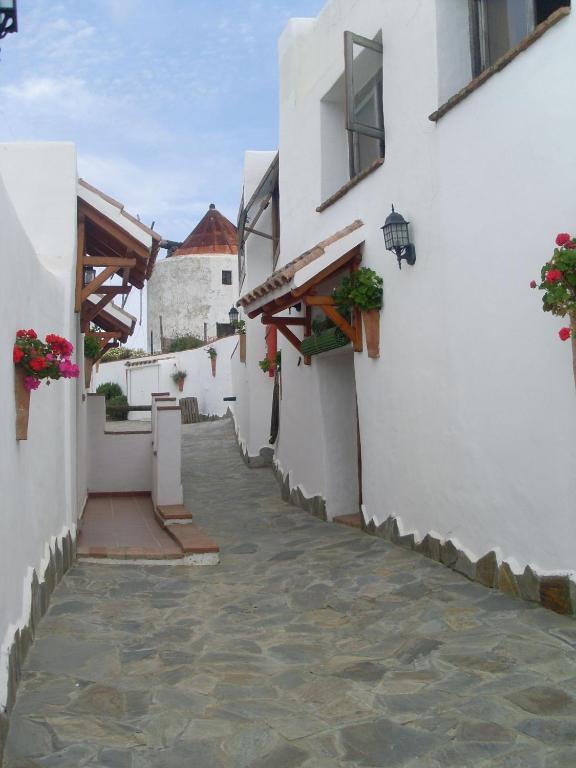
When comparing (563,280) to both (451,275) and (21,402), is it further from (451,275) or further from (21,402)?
(21,402)

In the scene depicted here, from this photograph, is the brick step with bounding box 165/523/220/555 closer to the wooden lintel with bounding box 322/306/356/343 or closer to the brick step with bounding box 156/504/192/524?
the brick step with bounding box 156/504/192/524

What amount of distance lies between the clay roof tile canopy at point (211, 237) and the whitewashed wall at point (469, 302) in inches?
1103

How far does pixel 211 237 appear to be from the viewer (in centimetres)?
3778

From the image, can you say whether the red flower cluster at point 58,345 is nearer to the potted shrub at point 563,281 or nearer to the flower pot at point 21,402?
the flower pot at point 21,402

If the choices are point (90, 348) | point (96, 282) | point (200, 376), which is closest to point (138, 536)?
point (96, 282)

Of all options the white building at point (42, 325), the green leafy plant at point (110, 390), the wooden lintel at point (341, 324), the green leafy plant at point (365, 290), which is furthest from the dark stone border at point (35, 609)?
the green leafy plant at point (110, 390)

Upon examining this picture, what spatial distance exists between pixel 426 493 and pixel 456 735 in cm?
353

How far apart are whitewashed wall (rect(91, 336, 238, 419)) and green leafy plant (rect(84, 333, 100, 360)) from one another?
37.1ft

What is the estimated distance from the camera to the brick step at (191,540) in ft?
25.7

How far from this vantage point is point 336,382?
33.4 feet

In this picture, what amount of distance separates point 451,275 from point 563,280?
2.18 m

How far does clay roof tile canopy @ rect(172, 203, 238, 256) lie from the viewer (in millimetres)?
37156

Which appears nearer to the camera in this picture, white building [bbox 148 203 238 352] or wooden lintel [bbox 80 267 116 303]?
wooden lintel [bbox 80 267 116 303]

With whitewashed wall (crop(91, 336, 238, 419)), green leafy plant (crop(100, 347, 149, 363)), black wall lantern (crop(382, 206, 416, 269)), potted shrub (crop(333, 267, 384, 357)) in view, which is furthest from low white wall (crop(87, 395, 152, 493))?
green leafy plant (crop(100, 347, 149, 363))
